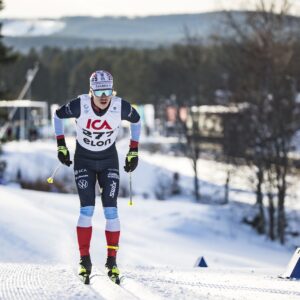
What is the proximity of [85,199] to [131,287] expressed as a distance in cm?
102

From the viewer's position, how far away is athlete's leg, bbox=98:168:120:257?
23.3ft

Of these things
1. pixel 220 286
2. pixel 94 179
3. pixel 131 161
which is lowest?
pixel 220 286

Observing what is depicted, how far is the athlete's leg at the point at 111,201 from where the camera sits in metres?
7.11

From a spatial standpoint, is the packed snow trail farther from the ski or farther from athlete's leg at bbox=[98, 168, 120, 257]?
athlete's leg at bbox=[98, 168, 120, 257]

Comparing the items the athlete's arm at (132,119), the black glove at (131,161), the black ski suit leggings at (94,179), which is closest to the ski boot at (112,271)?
the black ski suit leggings at (94,179)

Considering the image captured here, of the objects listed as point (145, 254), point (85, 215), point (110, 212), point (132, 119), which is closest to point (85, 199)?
point (85, 215)

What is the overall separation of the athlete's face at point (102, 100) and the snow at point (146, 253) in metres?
1.69

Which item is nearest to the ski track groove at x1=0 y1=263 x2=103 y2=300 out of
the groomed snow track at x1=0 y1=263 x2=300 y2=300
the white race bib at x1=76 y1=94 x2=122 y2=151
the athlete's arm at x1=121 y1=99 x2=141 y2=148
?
the groomed snow track at x1=0 y1=263 x2=300 y2=300

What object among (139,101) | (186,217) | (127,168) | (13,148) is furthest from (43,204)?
(139,101)

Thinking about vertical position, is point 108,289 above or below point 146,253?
above

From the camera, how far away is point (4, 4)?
32.5 m

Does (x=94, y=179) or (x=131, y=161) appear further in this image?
(x=131, y=161)

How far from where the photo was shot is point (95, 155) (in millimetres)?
7121

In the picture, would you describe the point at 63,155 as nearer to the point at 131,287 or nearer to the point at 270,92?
the point at 131,287
